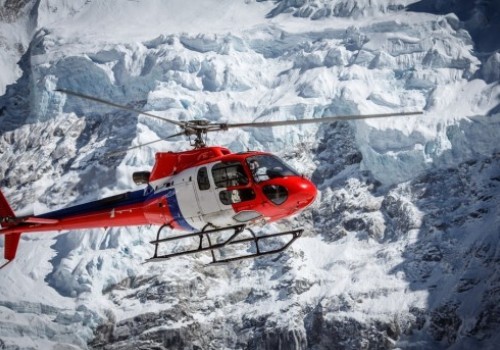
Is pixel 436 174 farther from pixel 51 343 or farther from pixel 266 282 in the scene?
pixel 51 343

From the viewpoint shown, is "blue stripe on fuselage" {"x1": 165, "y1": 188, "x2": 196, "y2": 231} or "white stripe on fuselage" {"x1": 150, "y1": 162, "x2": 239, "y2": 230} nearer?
"white stripe on fuselage" {"x1": 150, "y1": 162, "x2": 239, "y2": 230}

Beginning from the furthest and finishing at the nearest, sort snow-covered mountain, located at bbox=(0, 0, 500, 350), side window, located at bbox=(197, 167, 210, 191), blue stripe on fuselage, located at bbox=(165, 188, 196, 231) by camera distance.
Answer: snow-covered mountain, located at bbox=(0, 0, 500, 350) → blue stripe on fuselage, located at bbox=(165, 188, 196, 231) → side window, located at bbox=(197, 167, 210, 191)

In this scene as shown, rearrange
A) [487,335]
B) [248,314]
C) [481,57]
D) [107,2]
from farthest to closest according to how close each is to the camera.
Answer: [107,2], [481,57], [248,314], [487,335]

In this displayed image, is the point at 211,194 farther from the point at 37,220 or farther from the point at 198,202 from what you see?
the point at 37,220

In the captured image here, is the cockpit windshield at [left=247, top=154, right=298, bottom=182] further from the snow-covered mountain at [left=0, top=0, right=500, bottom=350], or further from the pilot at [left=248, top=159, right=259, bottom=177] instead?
the snow-covered mountain at [left=0, top=0, right=500, bottom=350]

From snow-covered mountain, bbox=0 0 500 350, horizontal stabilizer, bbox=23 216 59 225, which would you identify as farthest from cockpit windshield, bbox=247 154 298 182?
snow-covered mountain, bbox=0 0 500 350

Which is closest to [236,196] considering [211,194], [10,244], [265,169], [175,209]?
[211,194]

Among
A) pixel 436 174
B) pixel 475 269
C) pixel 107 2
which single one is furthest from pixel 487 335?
pixel 107 2
